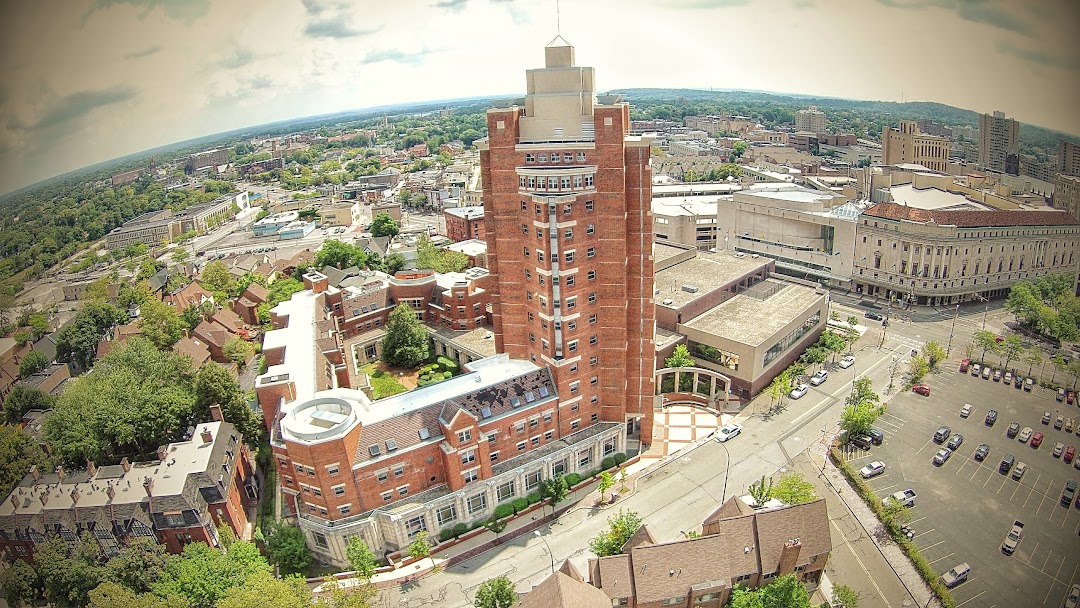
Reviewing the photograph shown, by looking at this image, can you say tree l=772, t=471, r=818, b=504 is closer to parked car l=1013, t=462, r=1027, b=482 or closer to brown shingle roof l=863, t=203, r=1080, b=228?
parked car l=1013, t=462, r=1027, b=482

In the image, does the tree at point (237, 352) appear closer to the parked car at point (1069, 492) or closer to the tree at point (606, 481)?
the tree at point (606, 481)

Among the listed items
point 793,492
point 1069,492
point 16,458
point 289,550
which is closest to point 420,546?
point 289,550

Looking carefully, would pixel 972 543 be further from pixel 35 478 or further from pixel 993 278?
pixel 35 478

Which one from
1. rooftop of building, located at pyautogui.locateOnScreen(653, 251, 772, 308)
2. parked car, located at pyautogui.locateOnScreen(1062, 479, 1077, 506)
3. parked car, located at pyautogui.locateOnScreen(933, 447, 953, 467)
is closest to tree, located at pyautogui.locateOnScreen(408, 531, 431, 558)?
rooftop of building, located at pyautogui.locateOnScreen(653, 251, 772, 308)

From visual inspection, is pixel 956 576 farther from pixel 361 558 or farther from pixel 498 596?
pixel 361 558

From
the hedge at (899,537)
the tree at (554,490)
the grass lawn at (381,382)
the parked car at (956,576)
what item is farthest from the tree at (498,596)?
the grass lawn at (381,382)

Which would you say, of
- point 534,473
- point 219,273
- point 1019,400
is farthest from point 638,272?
point 219,273
